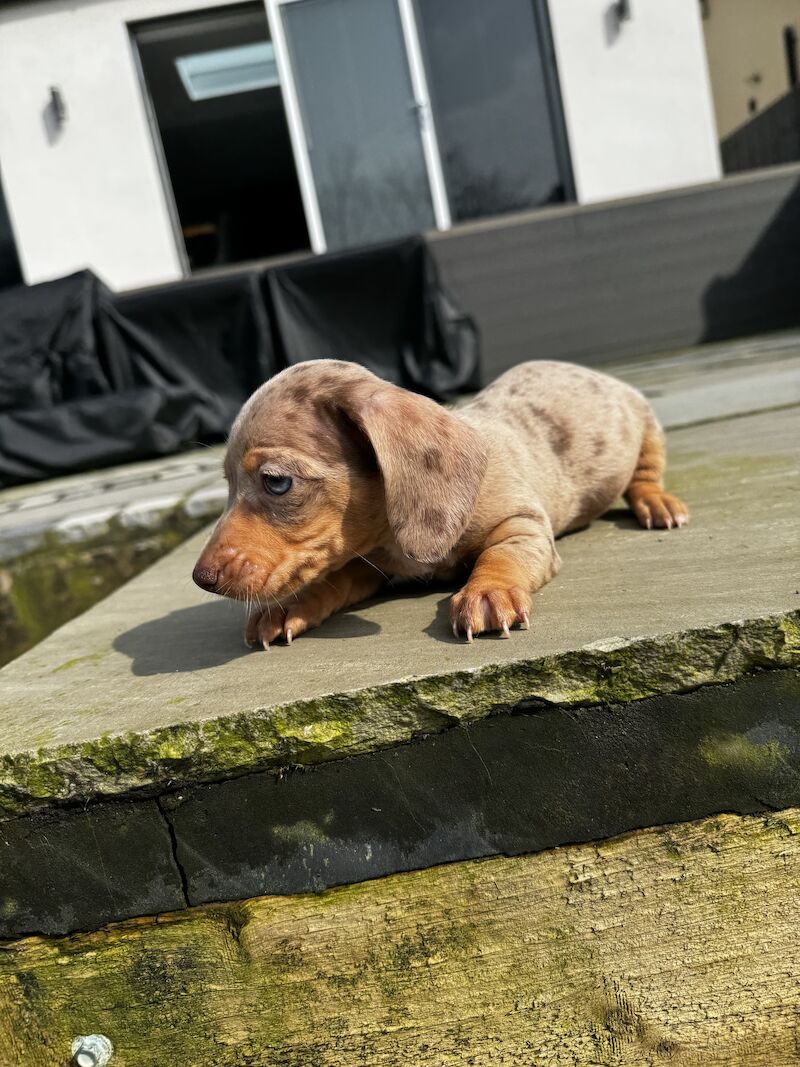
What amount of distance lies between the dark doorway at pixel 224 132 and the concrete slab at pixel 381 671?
883cm

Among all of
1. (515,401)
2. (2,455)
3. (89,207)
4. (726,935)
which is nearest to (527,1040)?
(726,935)

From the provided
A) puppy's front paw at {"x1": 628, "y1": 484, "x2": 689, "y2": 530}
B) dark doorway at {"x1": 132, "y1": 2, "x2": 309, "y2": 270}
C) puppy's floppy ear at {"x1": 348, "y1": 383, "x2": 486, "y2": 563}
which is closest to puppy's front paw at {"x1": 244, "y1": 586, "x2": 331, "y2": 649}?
puppy's floppy ear at {"x1": 348, "y1": 383, "x2": 486, "y2": 563}

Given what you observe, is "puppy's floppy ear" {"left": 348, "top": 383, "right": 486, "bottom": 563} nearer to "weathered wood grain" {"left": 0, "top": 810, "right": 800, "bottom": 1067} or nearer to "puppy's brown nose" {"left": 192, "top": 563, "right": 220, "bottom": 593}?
"puppy's brown nose" {"left": 192, "top": 563, "right": 220, "bottom": 593}

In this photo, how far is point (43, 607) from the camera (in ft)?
15.4

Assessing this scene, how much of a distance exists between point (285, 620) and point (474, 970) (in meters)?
0.96

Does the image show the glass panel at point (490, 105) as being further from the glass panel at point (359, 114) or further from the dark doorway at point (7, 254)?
the dark doorway at point (7, 254)

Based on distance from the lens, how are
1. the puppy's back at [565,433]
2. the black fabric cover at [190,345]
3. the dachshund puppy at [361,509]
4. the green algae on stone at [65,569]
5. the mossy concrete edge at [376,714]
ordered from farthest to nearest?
the black fabric cover at [190,345]
the green algae on stone at [65,569]
the puppy's back at [565,433]
the dachshund puppy at [361,509]
the mossy concrete edge at [376,714]

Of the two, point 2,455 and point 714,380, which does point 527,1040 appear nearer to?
point 714,380

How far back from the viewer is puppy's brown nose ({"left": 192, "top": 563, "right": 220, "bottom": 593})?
2146 millimetres

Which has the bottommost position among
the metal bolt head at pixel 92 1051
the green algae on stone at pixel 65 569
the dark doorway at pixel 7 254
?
the metal bolt head at pixel 92 1051

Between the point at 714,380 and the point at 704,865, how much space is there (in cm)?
489

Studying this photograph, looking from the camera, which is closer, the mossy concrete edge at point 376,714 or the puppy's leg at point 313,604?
the mossy concrete edge at point 376,714

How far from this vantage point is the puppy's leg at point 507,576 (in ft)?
6.90

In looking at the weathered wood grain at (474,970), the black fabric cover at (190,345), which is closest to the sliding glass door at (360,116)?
the black fabric cover at (190,345)
